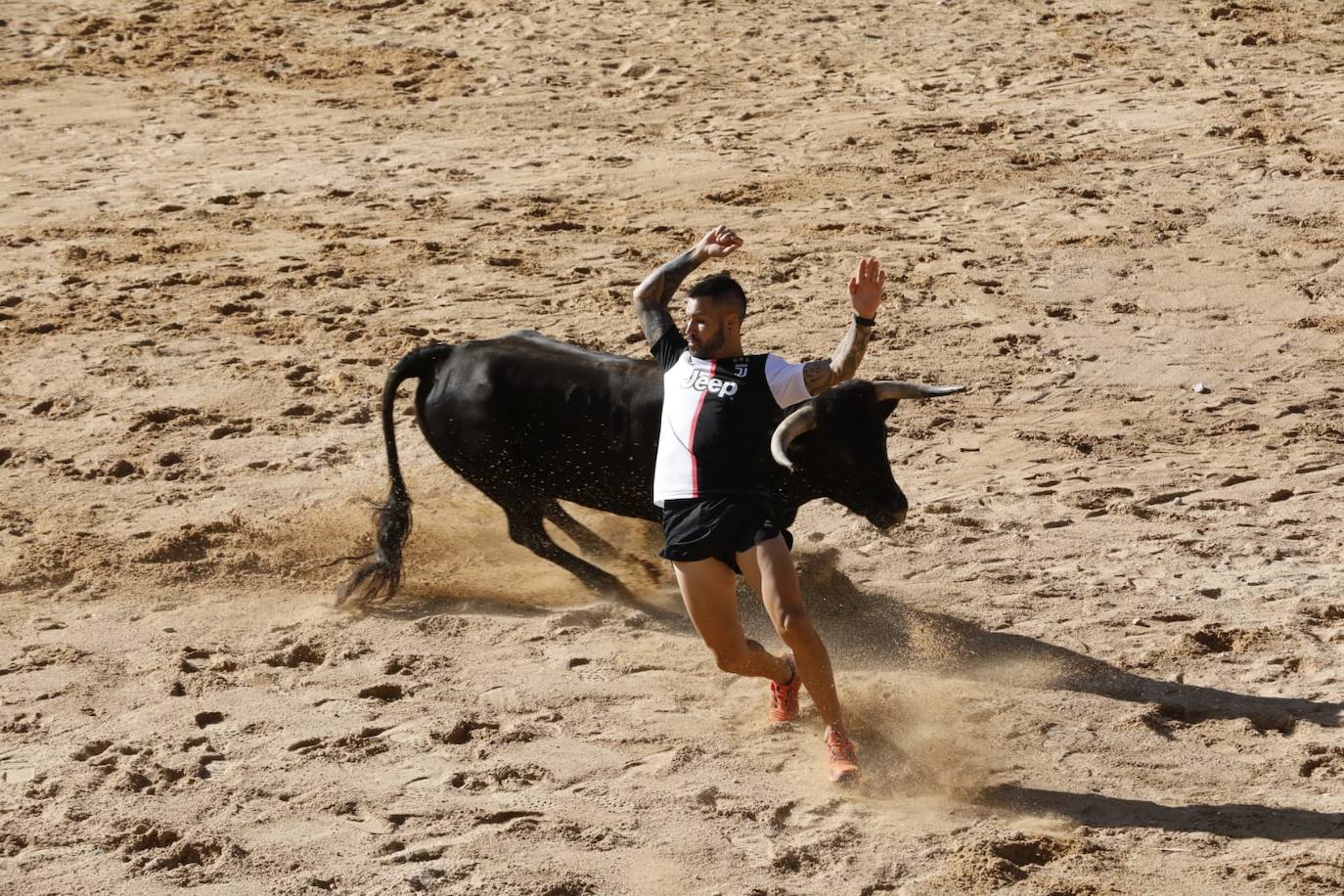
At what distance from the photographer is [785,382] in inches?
200

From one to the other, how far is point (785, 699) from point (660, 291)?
1402 millimetres

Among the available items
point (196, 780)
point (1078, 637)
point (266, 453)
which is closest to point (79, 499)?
point (266, 453)

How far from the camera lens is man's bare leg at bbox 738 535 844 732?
4918 millimetres

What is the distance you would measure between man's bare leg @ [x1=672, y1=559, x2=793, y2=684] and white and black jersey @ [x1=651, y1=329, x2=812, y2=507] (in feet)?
0.75

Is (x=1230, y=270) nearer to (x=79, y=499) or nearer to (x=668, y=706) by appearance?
(x=668, y=706)

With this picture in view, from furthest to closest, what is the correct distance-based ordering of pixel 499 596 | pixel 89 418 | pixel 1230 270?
pixel 1230 270
pixel 89 418
pixel 499 596

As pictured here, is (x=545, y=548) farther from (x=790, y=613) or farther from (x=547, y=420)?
(x=790, y=613)

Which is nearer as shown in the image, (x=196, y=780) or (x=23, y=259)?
(x=196, y=780)

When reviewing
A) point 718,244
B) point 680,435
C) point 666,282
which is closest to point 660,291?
point 666,282

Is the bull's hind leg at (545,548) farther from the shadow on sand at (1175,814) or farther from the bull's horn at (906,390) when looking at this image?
the shadow on sand at (1175,814)

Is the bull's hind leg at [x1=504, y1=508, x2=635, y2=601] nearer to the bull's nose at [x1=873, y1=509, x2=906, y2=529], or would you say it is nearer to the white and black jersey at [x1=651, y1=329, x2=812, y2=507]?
the bull's nose at [x1=873, y1=509, x2=906, y2=529]

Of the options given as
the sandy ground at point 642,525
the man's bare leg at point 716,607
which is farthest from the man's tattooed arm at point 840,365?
the sandy ground at point 642,525

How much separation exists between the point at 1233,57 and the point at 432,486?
8.37 meters

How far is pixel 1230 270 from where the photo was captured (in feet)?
31.9
